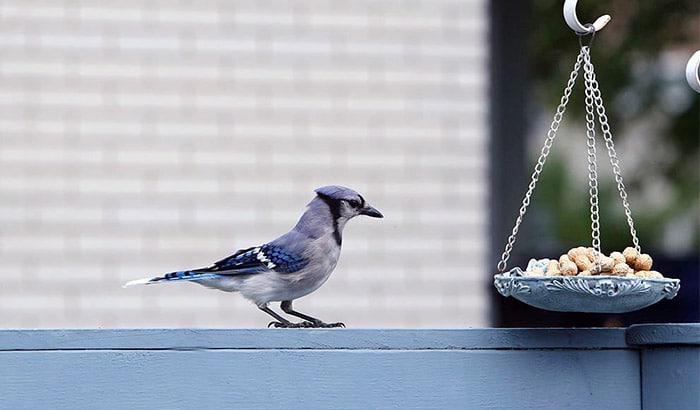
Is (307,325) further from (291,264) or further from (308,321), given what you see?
(291,264)

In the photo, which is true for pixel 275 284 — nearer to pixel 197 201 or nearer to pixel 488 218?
pixel 197 201

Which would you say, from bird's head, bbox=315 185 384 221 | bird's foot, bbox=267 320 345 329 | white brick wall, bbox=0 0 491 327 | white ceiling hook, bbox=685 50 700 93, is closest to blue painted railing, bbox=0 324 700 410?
bird's foot, bbox=267 320 345 329

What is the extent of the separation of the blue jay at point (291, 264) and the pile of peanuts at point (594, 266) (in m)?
0.49

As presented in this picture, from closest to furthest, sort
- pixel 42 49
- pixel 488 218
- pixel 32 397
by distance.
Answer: pixel 32 397 < pixel 42 49 < pixel 488 218

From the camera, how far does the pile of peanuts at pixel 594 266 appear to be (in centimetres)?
231

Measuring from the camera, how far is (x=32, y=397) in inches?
89.4

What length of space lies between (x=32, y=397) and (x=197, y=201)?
9.09 ft

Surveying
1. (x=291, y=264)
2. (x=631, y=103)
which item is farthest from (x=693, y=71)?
(x=631, y=103)

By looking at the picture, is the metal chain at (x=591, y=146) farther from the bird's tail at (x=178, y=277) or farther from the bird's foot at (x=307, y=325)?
the bird's tail at (x=178, y=277)

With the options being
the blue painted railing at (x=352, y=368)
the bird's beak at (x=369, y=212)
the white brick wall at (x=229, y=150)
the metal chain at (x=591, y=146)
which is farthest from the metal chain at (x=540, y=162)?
the white brick wall at (x=229, y=150)

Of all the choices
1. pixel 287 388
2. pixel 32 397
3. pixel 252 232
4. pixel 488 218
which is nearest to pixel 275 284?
pixel 287 388

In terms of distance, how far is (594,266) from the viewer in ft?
7.57

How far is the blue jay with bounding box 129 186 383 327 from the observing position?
2549 millimetres

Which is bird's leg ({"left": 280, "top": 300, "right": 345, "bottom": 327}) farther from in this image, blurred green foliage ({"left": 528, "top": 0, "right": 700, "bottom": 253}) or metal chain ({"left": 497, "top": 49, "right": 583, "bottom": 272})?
blurred green foliage ({"left": 528, "top": 0, "right": 700, "bottom": 253})
